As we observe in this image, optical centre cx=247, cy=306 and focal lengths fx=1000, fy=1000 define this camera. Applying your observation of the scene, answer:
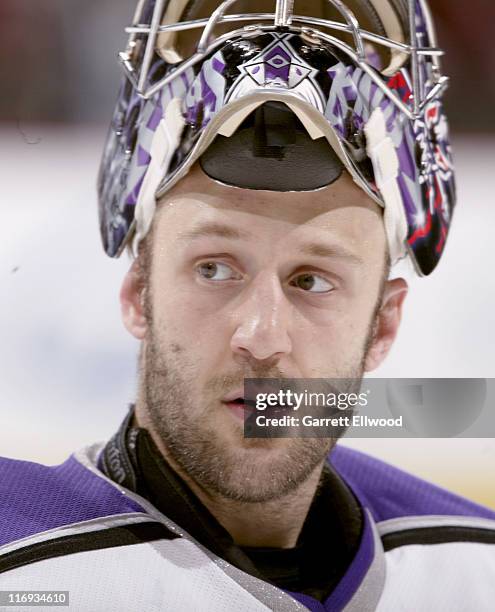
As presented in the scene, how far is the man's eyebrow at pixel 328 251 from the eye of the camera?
1013mm

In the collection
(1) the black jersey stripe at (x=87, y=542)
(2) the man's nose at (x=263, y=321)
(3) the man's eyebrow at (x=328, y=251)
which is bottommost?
(1) the black jersey stripe at (x=87, y=542)

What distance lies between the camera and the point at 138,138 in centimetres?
110

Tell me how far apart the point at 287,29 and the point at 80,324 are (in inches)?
18.2

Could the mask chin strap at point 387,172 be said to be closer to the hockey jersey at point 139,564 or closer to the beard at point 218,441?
the beard at point 218,441

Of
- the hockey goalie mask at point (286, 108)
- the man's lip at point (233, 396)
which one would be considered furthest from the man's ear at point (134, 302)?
the man's lip at point (233, 396)

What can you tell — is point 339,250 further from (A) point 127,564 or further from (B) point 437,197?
(A) point 127,564

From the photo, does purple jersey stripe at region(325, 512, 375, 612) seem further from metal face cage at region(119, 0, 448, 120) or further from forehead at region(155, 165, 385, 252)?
metal face cage at region(119, 0, 448, 120)

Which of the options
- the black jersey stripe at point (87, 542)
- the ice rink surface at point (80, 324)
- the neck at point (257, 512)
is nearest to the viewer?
the black jersey stripe at point (87, 542)

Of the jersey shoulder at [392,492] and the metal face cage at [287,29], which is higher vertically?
the metal face cage at [287,29]

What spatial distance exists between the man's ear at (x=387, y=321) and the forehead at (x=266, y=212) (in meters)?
0.12

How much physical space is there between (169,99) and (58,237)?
310 mm

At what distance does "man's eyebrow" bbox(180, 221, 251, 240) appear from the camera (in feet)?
3.29

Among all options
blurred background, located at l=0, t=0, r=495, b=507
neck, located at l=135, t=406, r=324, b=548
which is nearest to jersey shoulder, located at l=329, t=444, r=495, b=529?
blurred background, located at l=0, t=0, r=495, b=507

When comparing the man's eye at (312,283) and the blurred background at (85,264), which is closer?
the man's eye at (312,283)
